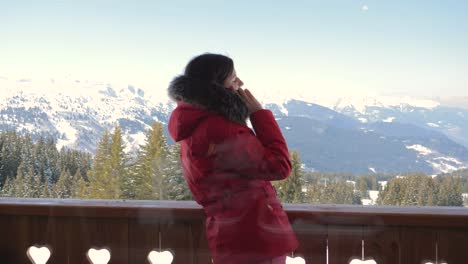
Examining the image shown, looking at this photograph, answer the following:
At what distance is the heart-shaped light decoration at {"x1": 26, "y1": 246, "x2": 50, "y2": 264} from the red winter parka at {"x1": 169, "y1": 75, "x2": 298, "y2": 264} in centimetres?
64

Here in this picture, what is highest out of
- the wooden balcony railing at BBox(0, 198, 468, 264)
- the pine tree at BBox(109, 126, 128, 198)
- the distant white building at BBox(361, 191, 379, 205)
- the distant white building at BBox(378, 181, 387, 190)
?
the pine tree at BBox(109, 126, 128, 198)

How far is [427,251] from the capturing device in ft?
5.10

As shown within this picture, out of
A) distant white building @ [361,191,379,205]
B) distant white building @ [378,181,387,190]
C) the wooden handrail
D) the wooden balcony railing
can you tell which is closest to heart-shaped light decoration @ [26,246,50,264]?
the wooden balcony railing

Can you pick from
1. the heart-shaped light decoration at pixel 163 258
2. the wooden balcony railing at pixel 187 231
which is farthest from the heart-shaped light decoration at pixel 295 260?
the heart-shaped light decoration at pixel 163 258

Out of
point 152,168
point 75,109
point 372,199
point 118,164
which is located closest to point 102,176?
point 118,164

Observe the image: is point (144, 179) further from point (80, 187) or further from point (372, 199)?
point (372, 199)

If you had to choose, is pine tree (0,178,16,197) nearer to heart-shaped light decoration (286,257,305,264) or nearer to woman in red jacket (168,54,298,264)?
woman in red jacket (168,54,298,264)

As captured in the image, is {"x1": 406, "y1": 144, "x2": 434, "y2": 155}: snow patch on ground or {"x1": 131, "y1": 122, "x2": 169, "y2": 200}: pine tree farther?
{"x1": 406, "y1": 144, "x2": 434, "y2": 155}: snow patch on ground

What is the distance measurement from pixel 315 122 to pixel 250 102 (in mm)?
735

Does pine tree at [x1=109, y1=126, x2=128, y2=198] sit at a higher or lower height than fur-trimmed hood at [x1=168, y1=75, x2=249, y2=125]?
lower

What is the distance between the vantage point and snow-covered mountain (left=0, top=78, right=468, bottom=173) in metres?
2.01

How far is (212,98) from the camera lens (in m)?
1.45

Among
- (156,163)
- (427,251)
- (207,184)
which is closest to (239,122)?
(207,184)

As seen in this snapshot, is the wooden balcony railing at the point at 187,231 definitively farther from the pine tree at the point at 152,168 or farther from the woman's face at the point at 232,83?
the woman's face at the point at 232,83
